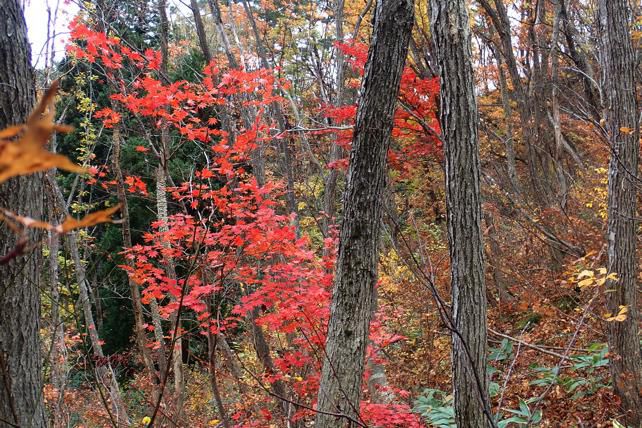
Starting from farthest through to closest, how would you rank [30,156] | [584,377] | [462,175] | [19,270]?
1. [584,377]
2. [462,175]
3. [19,270]
4. [30,156]

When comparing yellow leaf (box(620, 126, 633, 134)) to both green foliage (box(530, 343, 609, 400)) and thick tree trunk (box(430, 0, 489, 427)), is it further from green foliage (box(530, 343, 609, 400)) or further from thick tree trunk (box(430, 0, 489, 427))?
green foliage (box(530, 343, 609, 400))

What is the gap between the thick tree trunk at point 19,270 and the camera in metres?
2.49

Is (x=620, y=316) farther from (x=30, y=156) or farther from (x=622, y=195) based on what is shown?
(x=30, y=156)

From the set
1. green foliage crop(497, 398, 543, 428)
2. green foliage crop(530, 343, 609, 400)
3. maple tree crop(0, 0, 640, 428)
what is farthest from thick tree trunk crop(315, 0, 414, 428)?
green foliage crop(530, 343, 609, 400)

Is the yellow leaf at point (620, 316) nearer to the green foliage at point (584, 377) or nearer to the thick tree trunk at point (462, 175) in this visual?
the green foliage at point (584, 377)

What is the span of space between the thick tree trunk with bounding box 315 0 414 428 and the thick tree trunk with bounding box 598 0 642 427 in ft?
6.82

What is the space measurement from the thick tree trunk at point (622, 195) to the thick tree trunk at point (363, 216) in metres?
2.08

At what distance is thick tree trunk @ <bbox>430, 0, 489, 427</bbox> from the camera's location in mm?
3320

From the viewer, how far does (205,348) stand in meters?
11.4

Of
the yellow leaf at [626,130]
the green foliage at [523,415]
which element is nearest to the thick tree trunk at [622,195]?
the yellow leaf at [626,130]

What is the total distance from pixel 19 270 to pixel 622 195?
4.67 m

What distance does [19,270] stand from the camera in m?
2.51

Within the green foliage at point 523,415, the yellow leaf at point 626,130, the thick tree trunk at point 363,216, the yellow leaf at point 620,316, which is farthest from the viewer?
the yellow leaf at point 620,316

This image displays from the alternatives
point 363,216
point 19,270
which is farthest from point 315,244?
point 19,270
